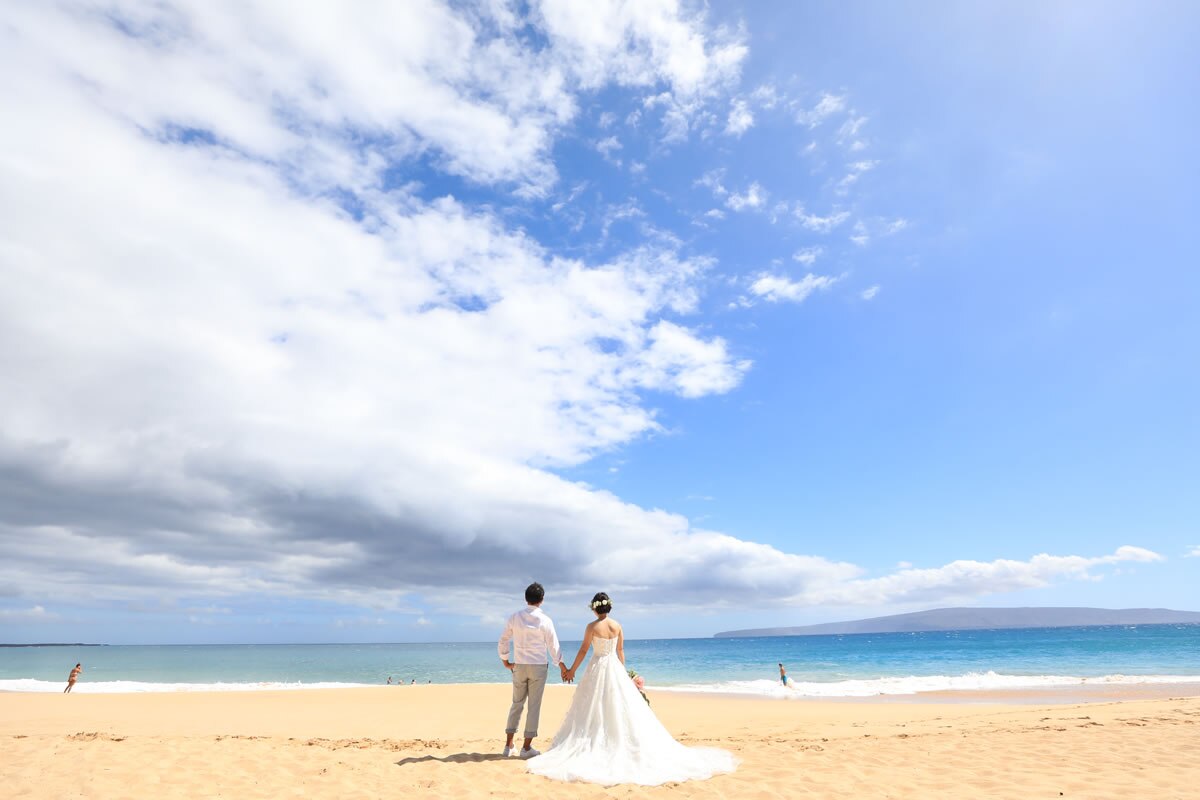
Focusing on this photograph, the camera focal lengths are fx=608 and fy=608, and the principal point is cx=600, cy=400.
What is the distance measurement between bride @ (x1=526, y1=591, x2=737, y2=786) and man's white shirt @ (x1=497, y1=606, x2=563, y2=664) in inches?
21.0

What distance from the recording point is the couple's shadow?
28.8 ft

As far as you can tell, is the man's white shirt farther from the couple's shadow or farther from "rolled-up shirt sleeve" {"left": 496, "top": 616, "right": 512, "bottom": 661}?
the couple's shadow

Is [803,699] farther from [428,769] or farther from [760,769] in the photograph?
[428,769]

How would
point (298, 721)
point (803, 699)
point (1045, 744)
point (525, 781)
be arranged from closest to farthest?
point (525, 781)
point (1045, 744)
point (298, 721)
point (803, 699)

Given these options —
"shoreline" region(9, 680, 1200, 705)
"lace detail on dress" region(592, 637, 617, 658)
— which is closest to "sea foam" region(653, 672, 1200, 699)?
"shoreline" region(9, 680, 1200, 705)

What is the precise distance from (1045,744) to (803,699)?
16.6 m

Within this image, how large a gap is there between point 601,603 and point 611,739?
174cm

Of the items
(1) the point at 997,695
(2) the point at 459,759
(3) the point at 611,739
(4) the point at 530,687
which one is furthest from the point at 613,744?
(1) the point at 997,695

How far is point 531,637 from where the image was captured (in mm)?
8883

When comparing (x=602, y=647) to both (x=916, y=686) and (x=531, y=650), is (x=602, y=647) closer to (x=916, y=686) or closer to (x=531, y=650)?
(x=531, y=650)

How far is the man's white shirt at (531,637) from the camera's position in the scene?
8883 millimetres

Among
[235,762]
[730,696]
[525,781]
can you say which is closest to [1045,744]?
[525,781]

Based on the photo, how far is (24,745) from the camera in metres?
8.88

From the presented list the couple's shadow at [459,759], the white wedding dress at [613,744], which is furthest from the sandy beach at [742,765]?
the white wedding dress at [613,744]
